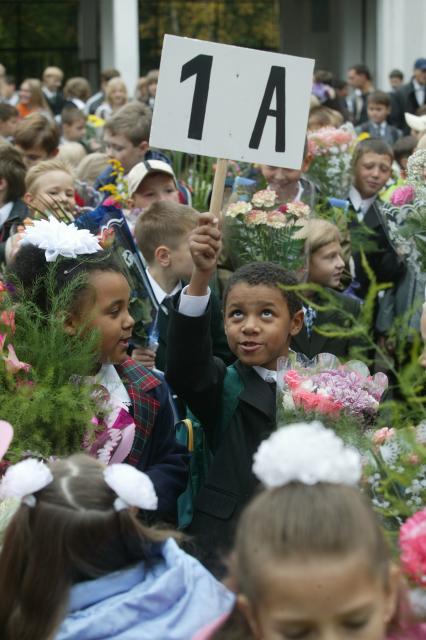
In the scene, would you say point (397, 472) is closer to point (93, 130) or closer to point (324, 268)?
point (324, 268)

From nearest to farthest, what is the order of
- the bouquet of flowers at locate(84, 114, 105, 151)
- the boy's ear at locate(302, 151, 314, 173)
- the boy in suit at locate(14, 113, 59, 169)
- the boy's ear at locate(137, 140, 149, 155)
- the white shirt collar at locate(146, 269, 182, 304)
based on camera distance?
1. the white shirt collar at locate(146, 269, 182, 304)
2. the boy's ear at locate(302, 151, 314, 173)
3. the boy's ear at locate(137, 140, 149, 155)
4. the boy in suit at locate(14, 113, 59, 169)
5. the bouquet of flowers at locate(84, 114, 105, 151)

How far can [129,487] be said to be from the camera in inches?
115

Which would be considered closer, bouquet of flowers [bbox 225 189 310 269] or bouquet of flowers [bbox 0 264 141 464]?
bouquet of flowers [bbox 0 264 141 464]

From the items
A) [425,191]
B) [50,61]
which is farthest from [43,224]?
[50,61]

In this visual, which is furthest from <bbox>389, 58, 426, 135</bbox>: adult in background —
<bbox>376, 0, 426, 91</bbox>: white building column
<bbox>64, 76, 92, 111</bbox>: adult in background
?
<bbox>376, 0, 426, 91</bbox>: white building column

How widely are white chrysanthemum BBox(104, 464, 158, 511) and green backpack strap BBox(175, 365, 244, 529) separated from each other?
53.4 inches

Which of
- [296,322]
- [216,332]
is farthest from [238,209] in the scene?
[296,322]

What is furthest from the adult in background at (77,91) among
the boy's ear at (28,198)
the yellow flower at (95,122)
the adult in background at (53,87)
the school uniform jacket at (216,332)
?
the school uniform jacket at (216,332)

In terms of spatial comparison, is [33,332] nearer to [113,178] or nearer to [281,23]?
[113,178]

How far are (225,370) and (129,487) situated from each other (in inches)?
58.6

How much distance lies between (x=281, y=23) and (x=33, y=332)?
3315 cm

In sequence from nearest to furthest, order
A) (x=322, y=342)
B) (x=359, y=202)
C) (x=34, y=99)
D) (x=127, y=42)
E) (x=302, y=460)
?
(x=302, y=460) → (x=322, y=342) → (x=359, y=202) → (x=34, y=99) → (x=127, y=42)

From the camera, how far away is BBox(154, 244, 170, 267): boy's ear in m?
6.04

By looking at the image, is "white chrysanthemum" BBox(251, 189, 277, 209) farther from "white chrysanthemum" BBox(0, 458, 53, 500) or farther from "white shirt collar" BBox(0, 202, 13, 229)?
"white chrysanthemum" BBox(0, 458, 53, 500)
